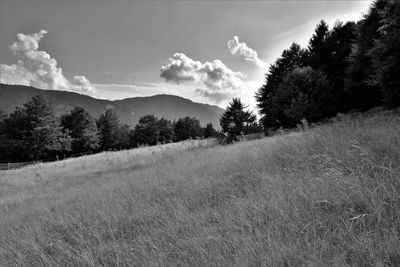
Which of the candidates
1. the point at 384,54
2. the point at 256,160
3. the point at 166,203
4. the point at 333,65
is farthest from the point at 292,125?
the point at 166,203

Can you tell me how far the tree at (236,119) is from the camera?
22922 millimetres

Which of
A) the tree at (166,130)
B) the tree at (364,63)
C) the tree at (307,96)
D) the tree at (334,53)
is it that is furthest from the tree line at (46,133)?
the tree at (364,63)

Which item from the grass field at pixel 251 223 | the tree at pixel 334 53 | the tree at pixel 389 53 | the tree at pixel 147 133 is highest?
the tree at pixel 334 53

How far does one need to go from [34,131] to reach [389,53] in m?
45.6

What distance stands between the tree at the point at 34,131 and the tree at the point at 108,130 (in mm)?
13728

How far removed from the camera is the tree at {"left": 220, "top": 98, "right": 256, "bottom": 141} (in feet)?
75.2

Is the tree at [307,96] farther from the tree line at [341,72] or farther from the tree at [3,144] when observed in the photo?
the tree at [3,144]

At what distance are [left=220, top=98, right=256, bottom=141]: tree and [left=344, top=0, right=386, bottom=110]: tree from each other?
9.06 meters

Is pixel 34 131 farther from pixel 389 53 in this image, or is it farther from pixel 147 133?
pixel 389 53

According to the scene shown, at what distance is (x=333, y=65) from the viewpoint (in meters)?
27.1

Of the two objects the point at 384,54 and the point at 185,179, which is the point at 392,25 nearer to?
the point at 384,54

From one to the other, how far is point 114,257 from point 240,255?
143cm

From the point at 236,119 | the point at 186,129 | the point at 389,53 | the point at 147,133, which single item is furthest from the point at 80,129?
the point at 389,53

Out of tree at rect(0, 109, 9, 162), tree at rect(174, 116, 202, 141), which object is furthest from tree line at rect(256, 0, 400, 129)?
tree at rect(0, 109, 9, 162)
